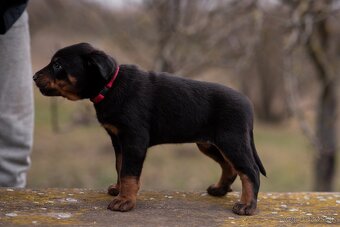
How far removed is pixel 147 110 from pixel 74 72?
452mm

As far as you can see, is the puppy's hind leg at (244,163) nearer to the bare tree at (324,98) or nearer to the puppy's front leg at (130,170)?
the puppy's front leg at (130,170)

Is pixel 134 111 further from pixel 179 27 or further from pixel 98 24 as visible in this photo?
pixel 98 24

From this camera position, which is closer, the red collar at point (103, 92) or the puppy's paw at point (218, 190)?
the red collar at point (103, 92)

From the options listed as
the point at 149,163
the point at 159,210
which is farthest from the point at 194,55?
the point at 149,163

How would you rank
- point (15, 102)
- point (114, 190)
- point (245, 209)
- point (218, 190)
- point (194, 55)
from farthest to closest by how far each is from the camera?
point (194, 55)
point (15, 102)
point (218, 190)
point (114, 190)
point (245, 209)

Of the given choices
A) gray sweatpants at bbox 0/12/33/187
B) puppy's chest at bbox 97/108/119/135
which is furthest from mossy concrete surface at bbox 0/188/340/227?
gray sweatpants at bbox 0/12/33/187

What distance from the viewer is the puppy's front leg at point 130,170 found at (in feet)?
10.5

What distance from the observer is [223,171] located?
3.74m

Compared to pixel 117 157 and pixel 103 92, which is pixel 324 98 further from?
pixel 103 92

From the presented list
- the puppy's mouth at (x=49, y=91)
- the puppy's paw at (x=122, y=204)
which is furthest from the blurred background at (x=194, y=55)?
the puppy's paw at (x=122, y=204)

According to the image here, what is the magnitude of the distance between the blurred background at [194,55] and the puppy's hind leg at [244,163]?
2.68m

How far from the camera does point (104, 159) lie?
1344 centimetres

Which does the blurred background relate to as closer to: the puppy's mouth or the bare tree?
the bare tree

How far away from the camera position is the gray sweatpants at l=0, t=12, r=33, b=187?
4.07 meters
